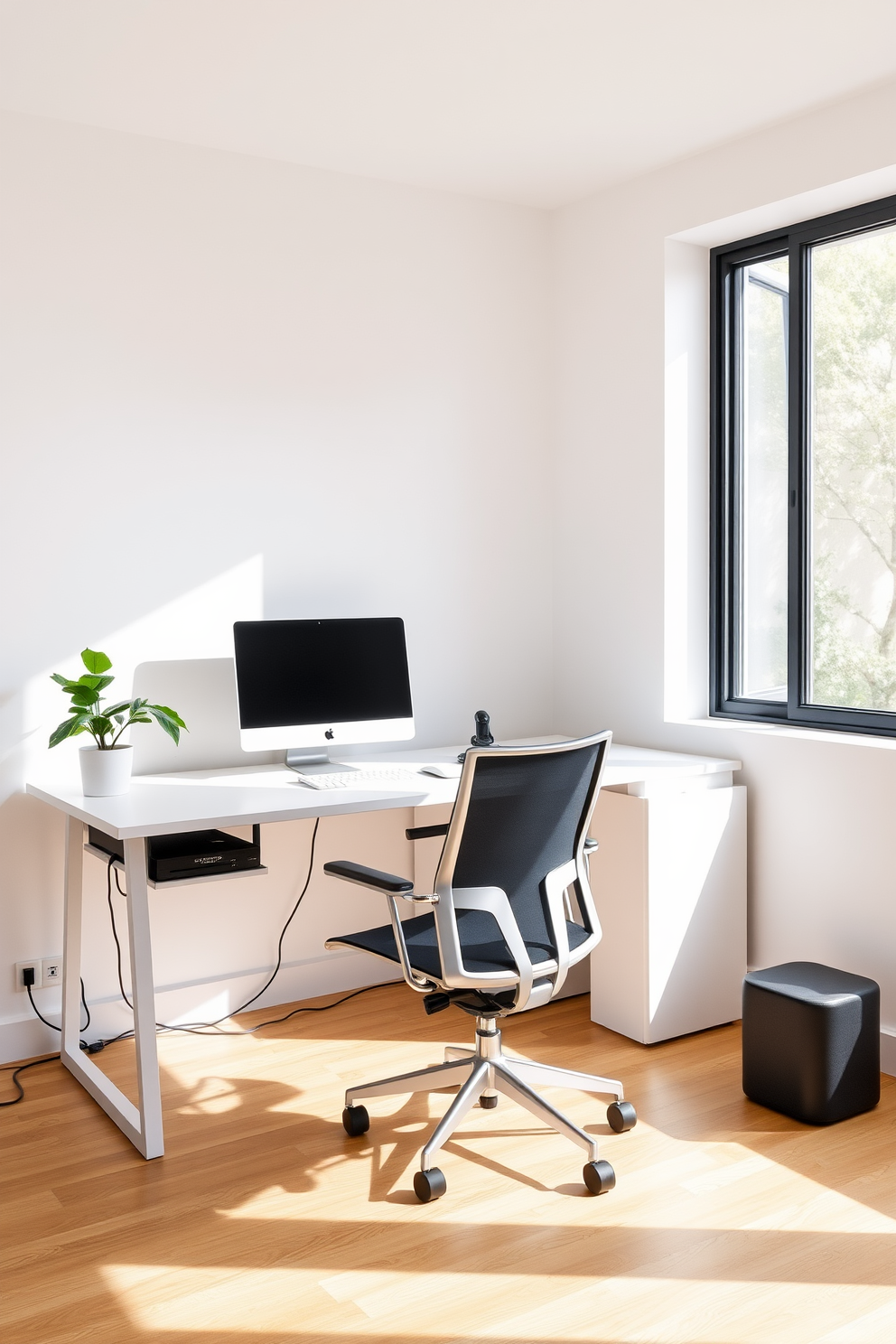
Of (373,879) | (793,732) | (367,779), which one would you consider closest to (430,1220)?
(373,879)

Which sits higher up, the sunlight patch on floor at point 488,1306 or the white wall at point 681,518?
the white wall at point 681,518

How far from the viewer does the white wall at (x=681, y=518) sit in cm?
331

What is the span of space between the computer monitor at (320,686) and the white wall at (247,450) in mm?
262

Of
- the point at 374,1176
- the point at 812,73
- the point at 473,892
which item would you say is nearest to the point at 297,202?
the point at 812,73

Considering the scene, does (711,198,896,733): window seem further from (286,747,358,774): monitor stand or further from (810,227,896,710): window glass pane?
(286,747,358,774): monitor stand

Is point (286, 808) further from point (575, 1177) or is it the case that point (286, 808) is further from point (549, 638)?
point (549, 638)

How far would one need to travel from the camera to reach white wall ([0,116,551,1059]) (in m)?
3.37

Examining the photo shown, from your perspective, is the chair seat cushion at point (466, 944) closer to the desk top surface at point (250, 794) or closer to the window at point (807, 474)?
the desk top surface at point (250, 794)

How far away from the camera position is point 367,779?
10.9 ft

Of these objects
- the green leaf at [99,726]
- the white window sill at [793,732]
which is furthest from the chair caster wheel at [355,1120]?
the white window sill at [793,732]

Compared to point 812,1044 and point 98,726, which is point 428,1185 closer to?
point 812,1044

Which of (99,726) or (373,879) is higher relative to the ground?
(99,726)

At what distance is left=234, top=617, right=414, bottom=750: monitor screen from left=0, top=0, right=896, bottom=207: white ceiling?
1.48 meters

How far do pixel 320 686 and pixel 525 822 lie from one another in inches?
47.5
